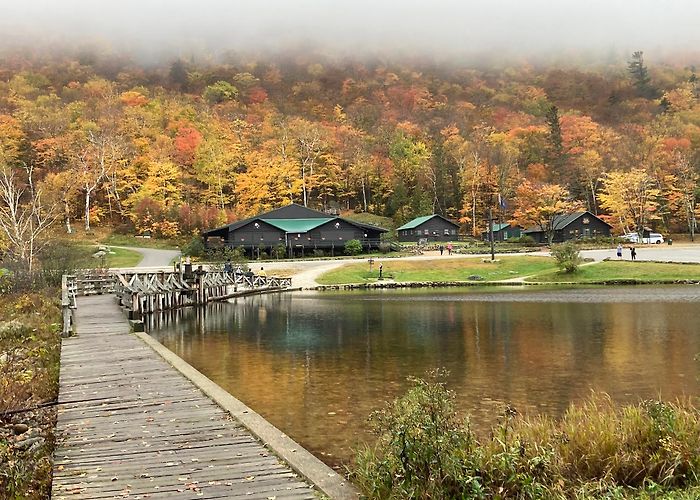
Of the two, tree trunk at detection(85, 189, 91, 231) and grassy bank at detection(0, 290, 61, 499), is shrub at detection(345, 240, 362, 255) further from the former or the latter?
grassy bank at detection(0, 290, 61, 499)

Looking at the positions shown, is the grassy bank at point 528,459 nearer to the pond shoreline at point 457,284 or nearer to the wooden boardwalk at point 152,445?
the wooden boardwalk at point 152,445

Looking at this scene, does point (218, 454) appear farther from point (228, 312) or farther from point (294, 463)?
point (228, 312)

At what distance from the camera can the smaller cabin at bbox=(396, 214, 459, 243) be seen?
80.8m

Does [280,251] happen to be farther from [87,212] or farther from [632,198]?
[632,198]

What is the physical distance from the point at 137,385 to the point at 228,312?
71.0 feet

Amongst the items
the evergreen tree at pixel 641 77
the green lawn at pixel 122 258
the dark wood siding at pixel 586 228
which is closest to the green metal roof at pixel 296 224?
the green lawn at pixel 122 258

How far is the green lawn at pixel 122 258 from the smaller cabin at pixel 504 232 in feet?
151

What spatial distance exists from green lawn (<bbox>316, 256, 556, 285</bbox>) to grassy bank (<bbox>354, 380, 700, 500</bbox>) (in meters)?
43.8

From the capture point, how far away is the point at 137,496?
547cm

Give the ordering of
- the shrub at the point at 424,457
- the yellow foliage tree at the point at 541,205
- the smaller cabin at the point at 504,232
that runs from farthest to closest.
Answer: the smaller cabin at the point at 504,232 < the yellow foliage tree at the point at 541,205 < the shrub at the point at 424,457

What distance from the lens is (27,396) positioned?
1039 cm

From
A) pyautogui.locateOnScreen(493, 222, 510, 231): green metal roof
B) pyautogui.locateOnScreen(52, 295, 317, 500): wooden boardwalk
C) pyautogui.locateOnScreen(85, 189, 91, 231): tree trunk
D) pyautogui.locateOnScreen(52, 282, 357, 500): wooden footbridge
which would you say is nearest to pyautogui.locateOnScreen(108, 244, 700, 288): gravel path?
pyautogui.locateOnScreen(85, 189, 91, 231): tree trunk

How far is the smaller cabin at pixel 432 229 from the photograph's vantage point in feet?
265

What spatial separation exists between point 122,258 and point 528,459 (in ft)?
201
